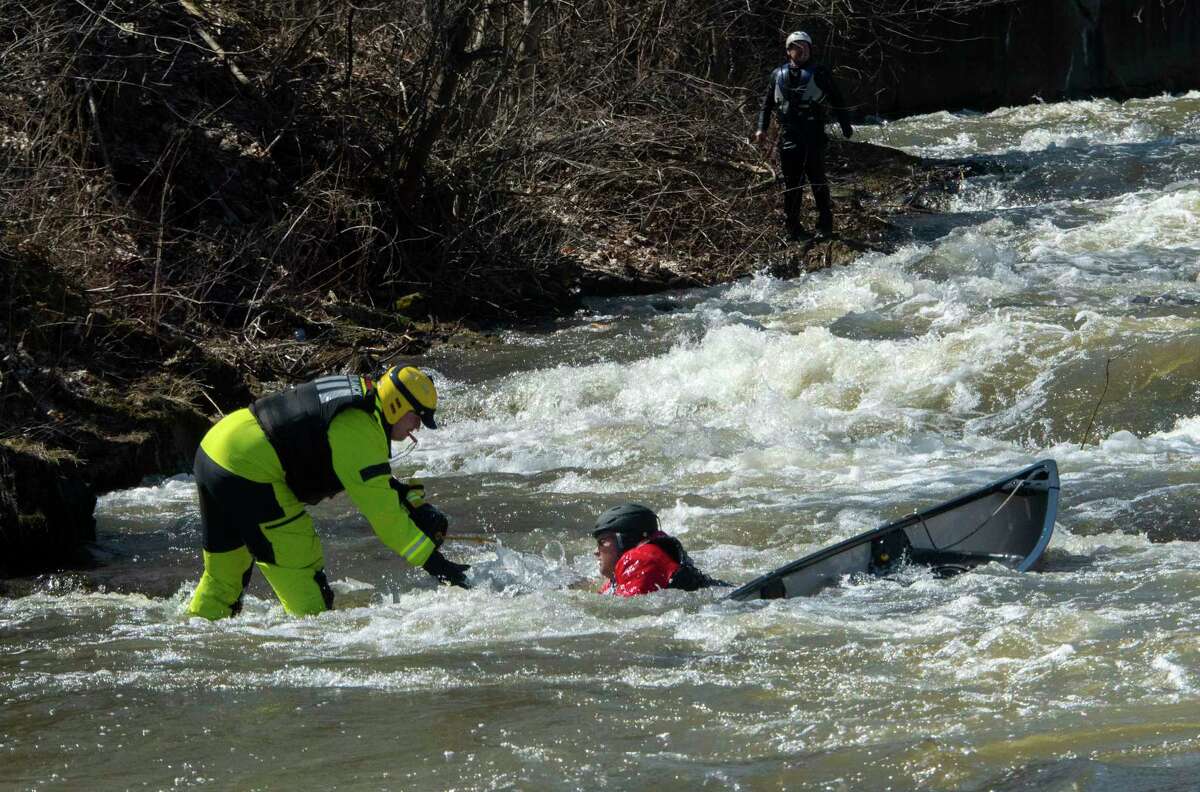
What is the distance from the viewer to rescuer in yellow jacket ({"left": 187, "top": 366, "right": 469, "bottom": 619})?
6.07m

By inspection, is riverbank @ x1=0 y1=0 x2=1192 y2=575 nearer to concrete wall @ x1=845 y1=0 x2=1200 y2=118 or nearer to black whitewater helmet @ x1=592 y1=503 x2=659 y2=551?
black whitewater helmet @ x1=592 y1=503 x2=659 y2=551

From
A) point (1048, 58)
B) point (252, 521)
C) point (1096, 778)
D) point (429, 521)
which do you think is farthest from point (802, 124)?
point (1048, 58)

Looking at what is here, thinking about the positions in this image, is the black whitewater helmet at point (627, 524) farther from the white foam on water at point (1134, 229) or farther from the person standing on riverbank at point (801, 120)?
the white foam on water at point (1134, 229)

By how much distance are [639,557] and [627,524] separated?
5.9 inches

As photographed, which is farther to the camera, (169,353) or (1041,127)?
(1041,127)

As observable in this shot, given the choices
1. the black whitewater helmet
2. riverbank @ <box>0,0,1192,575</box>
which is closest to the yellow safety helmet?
the black whitewater helmet

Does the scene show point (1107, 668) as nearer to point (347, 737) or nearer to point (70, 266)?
point (347, 737)

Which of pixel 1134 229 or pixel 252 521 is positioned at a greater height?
pixel 1134 229

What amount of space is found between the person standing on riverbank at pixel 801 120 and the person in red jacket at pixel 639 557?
7355 millimetres

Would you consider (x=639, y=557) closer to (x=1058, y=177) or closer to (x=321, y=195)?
(x=321, y=195)

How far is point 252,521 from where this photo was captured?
6.30m

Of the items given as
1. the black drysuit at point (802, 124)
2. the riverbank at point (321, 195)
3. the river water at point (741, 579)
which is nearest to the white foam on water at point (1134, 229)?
the river water at point (741, 579)

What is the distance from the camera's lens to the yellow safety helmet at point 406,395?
6.09 m

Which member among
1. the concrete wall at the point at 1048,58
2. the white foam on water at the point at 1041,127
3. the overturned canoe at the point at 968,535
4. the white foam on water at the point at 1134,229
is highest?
the concrete wall at the point at 1048,58
